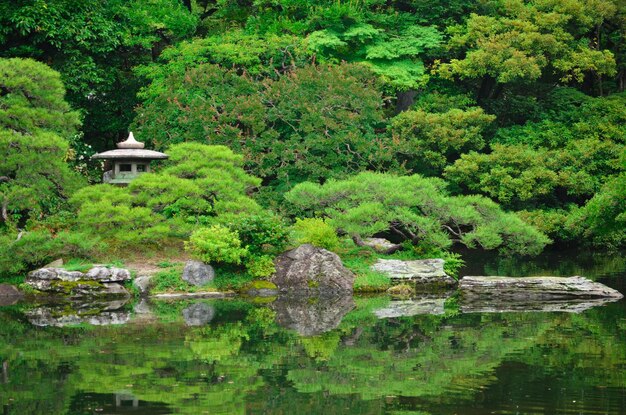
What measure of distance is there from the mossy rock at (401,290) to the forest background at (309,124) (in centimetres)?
168

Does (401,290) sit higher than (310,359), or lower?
lower

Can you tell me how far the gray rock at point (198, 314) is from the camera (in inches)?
698

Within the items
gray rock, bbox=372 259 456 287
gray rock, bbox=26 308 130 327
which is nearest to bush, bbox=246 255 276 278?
gray rock, bbox=372 259 456 287

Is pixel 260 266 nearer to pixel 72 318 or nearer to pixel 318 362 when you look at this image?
pixel 72 318

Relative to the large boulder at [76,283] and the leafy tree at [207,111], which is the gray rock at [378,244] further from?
the large boulder at [76,283]

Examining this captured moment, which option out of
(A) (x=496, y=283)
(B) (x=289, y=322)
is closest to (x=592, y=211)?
(A) (x=496, y=283)

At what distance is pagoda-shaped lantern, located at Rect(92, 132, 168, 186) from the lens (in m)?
25.8

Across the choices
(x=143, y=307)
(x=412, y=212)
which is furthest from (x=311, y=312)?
(x=412, y=212)

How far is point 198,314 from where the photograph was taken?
62.2ft

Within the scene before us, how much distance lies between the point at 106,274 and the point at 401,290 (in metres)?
7.35

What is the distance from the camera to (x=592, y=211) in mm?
21812

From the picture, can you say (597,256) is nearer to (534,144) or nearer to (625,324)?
(534,144)

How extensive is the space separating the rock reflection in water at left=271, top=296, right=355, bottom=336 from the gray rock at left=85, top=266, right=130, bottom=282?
390 centimetres

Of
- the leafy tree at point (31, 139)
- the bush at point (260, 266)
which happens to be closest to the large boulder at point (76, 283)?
the leafy tree at point (31, 139)
